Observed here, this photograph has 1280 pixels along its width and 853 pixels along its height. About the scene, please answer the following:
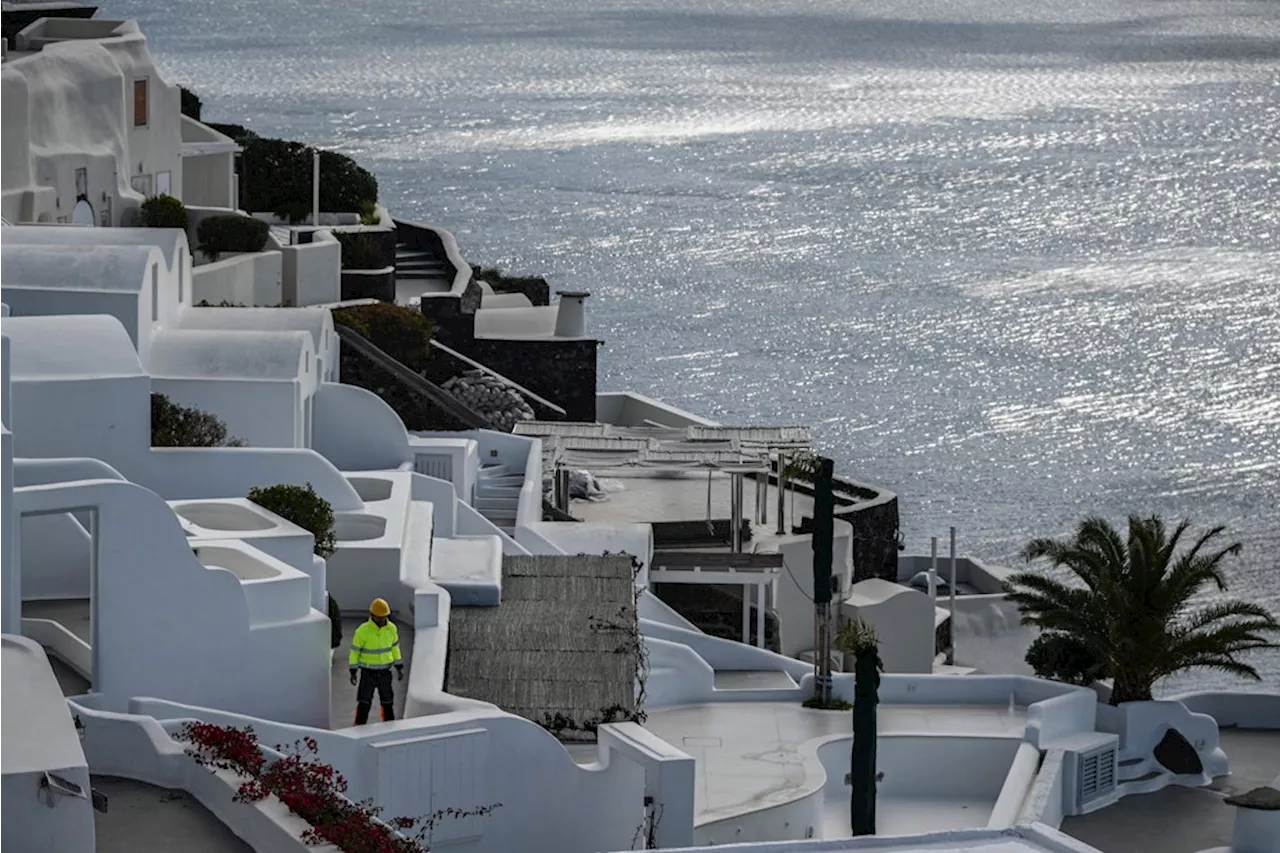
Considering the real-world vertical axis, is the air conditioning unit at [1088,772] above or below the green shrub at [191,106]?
below

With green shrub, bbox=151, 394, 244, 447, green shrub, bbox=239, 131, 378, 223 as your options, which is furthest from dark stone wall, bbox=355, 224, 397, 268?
green shrub, bbox=151, 394, 244, 447

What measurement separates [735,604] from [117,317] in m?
11.4

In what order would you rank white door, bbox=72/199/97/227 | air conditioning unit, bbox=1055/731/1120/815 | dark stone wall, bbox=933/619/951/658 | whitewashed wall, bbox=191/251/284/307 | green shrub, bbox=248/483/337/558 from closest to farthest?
green shrub, bbox=248/483/337/558 < air conditioning unit, bbox=1055/731/1120/815 < whitewashed wall, bbox=191/251/284/307 < white door, bbox=72/199/97/227 < dark stone wall, bbox=933/619/951/658

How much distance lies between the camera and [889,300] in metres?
103

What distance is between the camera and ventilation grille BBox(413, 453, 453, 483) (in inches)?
1425

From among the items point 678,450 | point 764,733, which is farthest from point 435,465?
point 764,733

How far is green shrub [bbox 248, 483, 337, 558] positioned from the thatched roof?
1597mm

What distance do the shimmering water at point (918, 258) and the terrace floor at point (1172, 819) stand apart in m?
23.1

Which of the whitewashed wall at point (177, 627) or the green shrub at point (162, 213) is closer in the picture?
the whitewashed wall at point (177, 627)

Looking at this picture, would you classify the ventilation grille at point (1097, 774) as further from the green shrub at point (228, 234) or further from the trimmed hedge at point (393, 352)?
the green shrub at point (228, 234)

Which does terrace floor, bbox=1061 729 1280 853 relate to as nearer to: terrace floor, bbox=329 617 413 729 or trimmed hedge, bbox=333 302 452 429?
terrace floor, bbox=329 617 413 729

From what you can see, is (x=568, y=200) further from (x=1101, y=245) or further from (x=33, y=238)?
(x=33, y=238)

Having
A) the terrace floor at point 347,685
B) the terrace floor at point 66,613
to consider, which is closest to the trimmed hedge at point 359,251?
the terrace floor at point 347,685

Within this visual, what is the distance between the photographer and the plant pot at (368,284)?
1973 inches
